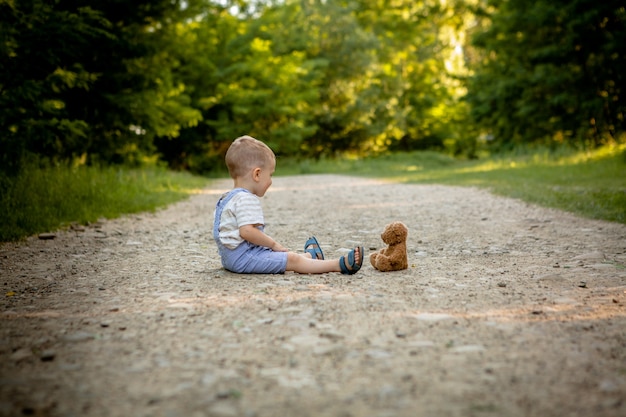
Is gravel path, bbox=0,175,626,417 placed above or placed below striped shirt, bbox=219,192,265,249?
below

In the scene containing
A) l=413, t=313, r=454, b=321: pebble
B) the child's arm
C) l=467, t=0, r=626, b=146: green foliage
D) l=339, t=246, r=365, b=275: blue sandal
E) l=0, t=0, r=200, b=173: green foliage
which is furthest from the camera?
l=467, t=0, r=626, b=146: green foliage

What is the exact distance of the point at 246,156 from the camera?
14.2ft

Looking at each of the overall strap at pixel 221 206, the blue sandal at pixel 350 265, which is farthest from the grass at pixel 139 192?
the blue sandal at pixel 350 265

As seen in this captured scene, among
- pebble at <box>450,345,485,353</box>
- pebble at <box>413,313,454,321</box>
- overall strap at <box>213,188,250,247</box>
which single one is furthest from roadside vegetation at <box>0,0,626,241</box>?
pebble at <box>450,345,485,353</box>

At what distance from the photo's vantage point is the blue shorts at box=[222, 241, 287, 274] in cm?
425

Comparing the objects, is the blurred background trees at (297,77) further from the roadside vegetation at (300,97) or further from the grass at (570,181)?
the grass at (570,181)

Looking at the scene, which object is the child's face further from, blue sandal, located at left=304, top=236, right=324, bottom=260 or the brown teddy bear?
the brown teddy bear

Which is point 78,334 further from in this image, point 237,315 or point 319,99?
point 319,99

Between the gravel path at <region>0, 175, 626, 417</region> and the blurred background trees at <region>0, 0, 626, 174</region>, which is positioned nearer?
the gravel path at <region>0, 175, 626, 417</region>

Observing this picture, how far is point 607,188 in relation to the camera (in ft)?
32.4

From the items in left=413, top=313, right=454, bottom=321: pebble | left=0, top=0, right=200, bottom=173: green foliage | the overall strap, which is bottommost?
left=413, top=313, right=454, bottom=321: pebble

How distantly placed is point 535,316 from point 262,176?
2.31 metres

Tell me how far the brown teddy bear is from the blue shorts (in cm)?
79

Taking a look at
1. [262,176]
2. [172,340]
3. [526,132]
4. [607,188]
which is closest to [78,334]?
[172,340]
